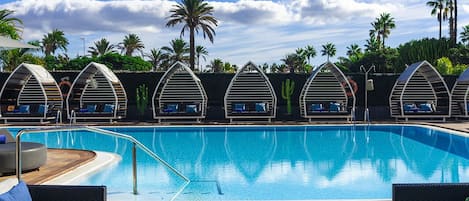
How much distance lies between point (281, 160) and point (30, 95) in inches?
534

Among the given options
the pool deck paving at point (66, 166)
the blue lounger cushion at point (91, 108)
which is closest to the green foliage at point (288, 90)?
the blue lounger cushion at point (91, 108)

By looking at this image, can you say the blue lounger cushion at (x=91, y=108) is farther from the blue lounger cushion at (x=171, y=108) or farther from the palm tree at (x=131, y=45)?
the palm tree at (x=131, y=45)

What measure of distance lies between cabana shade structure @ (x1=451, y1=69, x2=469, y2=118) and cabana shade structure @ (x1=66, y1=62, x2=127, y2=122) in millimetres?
13201

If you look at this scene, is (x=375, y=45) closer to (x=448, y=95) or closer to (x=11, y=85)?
(x=448, y=95)

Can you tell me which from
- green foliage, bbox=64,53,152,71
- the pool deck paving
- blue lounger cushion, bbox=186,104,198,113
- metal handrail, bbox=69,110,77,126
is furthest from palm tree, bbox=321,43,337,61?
the pool deck paving

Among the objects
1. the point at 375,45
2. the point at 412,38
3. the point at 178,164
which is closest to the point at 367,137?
the point at 178,164

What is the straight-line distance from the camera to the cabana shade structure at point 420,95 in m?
18.5

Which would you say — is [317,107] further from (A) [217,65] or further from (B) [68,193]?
(A) [217,65]

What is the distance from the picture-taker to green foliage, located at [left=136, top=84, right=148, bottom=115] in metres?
20.5

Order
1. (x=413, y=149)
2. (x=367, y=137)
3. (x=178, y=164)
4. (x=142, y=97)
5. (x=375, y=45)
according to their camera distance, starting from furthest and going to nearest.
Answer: (x=375, y=45) → (x=142, y=97) → (x=367, y=137) → (x=413, y=149) → (x=178, y=164)

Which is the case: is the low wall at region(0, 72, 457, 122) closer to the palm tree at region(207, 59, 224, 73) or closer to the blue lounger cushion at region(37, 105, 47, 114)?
the blue lounger cushion at region(37, 105, 47, 114)

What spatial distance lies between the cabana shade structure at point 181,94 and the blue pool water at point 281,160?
7.00ft

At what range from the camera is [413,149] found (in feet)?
39.5

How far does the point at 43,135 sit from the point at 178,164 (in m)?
7.22
